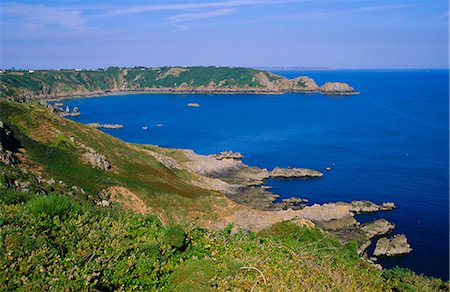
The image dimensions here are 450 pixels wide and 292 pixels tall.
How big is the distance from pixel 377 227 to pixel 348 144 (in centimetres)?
5598

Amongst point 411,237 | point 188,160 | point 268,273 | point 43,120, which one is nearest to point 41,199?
point 268,273

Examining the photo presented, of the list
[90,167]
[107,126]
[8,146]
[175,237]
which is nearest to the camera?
[175,237]

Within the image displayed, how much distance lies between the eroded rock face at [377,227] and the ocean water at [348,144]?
5.19ft

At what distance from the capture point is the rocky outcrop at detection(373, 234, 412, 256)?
48.9m

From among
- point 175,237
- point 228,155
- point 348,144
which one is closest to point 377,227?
point 228,155

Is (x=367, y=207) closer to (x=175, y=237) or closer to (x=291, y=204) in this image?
(x=291, y=204)

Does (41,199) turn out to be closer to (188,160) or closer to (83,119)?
(188,160)

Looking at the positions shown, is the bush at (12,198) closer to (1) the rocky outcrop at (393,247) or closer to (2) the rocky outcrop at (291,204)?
(1) the rocky outcrop at (393,247)

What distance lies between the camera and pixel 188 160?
8362cm

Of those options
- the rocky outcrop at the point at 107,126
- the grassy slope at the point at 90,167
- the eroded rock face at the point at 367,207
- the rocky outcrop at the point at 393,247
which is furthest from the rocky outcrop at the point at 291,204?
the rocky outcrop at the point at 107,126

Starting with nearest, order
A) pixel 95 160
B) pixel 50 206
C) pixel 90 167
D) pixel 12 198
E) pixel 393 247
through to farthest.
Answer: pixel 50 206
pixel 12 198
pixel 90 167
pixel 95 160
pixel 393 247

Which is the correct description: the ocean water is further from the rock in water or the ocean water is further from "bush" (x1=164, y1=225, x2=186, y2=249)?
"bush" (x1=164, y1=225, x2=186, y2=249)

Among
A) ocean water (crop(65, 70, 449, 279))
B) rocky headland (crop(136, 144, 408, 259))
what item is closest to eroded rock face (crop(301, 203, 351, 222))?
rocky headland (crop(136, 144, 408, 259))

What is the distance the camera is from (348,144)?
357 ft
